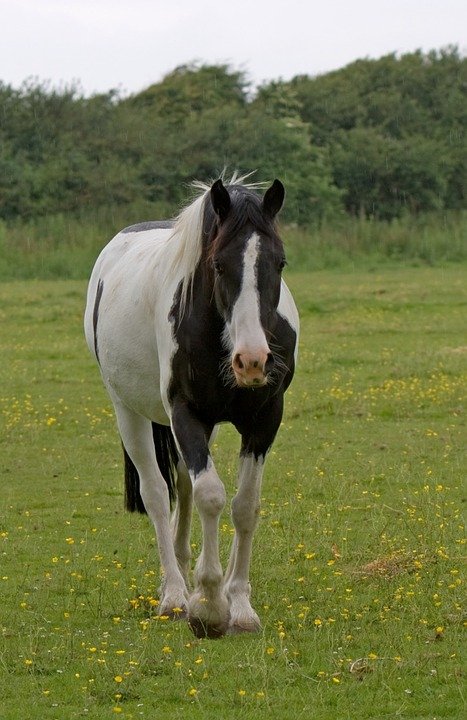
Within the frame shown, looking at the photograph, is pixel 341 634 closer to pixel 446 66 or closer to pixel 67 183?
pixel 67 183

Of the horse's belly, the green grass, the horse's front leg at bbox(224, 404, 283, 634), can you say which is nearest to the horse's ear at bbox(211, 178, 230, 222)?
the horse's front leg at bbox(224, 404, 283, 634)

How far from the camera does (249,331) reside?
17.2ft

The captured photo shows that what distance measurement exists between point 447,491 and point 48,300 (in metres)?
15.1

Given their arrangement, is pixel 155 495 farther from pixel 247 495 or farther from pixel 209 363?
pixel 209 363

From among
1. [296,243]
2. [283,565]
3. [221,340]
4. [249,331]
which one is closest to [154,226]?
[283,565]

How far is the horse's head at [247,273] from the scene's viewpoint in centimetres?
519

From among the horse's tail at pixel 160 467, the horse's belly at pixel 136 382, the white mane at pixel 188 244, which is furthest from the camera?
the horse's tail at pixel 160 467

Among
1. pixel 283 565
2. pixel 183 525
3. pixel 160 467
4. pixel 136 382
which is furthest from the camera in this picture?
pixel 160 467

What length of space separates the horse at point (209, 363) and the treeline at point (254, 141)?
92.7 feet

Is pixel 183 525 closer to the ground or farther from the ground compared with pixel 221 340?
closer to the ground

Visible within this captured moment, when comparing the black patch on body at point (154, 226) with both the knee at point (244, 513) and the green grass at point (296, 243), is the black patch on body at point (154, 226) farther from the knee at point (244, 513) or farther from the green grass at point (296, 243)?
the green grass at point (296, 243)

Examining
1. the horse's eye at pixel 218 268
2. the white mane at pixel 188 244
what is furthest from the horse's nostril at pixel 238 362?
the white mane at pixel 188 244

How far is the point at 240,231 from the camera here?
18.2 feet

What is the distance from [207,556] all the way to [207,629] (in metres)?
0.35
